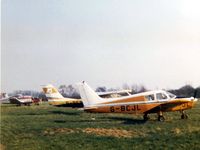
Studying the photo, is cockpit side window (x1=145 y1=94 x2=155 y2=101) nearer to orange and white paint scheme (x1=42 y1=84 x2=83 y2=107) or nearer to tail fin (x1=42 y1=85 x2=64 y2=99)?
orange and white paint scheme (x1=42 y1=84 x2=83 y2=107)

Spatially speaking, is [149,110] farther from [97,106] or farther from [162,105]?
[97,106]

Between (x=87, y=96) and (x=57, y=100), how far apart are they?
1393 cm

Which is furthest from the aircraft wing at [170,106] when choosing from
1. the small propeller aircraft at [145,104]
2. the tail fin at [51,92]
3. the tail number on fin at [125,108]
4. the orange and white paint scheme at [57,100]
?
the tail fin at [51,92]

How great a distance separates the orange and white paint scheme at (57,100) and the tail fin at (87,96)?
11.0 meters

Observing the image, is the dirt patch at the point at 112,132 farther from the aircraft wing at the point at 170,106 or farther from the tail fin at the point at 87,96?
the aircraft wing at the point at 170,106

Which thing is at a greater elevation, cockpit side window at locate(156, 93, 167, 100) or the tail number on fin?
cockpit side window at locate(156, 93, 167, 100)

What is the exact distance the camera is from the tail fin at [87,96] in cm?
2303

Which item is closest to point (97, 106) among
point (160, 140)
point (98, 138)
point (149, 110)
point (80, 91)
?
point (80, 91)

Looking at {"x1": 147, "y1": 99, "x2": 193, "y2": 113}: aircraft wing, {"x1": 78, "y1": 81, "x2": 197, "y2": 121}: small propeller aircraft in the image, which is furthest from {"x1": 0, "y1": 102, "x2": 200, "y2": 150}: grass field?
{"x1": 147, "y1": 99, "x2": 193, "y2": 113}: aircraft wing

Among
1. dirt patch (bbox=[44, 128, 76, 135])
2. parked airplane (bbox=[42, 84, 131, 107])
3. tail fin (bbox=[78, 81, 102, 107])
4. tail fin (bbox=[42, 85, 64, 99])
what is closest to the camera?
dirt patch (bbox=[44, 128, 76, 135])

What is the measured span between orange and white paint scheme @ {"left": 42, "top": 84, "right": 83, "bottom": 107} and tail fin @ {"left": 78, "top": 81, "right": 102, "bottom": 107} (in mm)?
11030

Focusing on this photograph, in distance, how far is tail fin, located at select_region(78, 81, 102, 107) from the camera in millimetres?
23031

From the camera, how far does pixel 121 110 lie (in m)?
22.3

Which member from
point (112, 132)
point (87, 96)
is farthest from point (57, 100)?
point (112, 132)
